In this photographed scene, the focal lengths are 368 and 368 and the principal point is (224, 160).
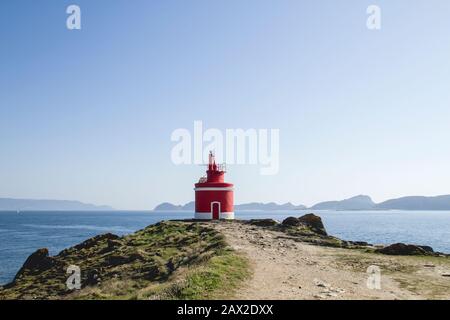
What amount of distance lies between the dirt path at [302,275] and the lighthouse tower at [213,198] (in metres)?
13.3

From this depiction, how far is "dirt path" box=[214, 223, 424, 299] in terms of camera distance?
12180 millimetres

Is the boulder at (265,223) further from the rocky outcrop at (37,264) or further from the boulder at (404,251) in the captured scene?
the rocky outcrop at (37,264)

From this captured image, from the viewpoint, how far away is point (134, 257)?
23984 mm

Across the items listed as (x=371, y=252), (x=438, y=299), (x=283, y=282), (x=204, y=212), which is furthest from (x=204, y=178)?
(x=438, y=299)

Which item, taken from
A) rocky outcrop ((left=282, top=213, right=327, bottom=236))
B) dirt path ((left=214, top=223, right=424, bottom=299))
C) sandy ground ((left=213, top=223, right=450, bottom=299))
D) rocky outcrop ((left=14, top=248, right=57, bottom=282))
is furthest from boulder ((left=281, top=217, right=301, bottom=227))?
rocky outcrop ((left=14, top=248, right=57, bottom=282))

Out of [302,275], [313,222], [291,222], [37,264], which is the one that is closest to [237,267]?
[302,275]

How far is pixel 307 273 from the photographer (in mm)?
15680

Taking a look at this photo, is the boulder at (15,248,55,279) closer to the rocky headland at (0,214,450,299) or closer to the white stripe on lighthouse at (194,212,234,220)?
the rocky headland at (0,214,450,299)

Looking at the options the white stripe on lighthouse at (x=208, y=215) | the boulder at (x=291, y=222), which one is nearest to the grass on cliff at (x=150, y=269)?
the white stripe on lighthouse at (x=208, y=215)

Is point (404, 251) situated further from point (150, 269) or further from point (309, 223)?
point (150, 269)

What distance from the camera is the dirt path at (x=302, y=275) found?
40.0 ft

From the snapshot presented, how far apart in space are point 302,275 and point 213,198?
22861 millimetres
